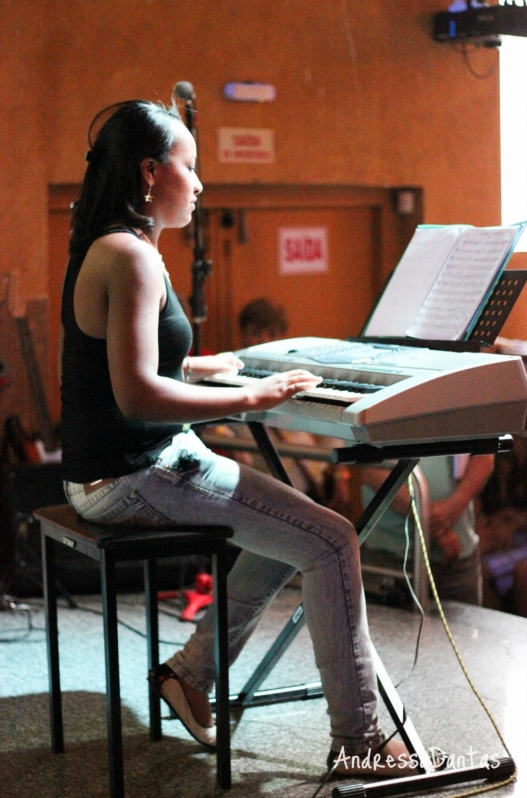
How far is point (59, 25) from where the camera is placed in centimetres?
454

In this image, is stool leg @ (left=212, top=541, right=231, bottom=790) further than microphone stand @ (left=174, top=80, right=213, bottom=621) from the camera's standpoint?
No

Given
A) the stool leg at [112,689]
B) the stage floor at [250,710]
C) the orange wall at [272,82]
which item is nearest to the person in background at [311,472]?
the stage floor at [250,710]

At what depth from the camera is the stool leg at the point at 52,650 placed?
97.2 inches

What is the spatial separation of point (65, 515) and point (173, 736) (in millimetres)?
623

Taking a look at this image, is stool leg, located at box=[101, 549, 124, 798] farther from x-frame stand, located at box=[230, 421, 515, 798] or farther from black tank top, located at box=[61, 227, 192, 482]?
x-frame stand, located at box=[230, 421, 515, 798]

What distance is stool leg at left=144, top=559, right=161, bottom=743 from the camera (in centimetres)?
254

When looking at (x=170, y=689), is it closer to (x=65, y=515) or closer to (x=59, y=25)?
(x=65, y=515)

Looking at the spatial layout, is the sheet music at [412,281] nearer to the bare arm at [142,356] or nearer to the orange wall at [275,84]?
the bare arm at [142,356]

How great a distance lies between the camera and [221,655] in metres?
2.23

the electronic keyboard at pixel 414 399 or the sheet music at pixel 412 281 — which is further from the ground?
the sheet music at pixel 412 281

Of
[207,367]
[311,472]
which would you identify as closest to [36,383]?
[311,472]

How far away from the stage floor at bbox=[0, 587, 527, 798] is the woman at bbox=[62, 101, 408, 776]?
10.5 inches

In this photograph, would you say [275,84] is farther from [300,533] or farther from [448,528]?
[300,533]

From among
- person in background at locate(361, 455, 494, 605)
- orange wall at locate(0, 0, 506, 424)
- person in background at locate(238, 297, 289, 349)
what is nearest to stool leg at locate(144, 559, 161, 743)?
person in background at locate(361, 455, 494, 605)
